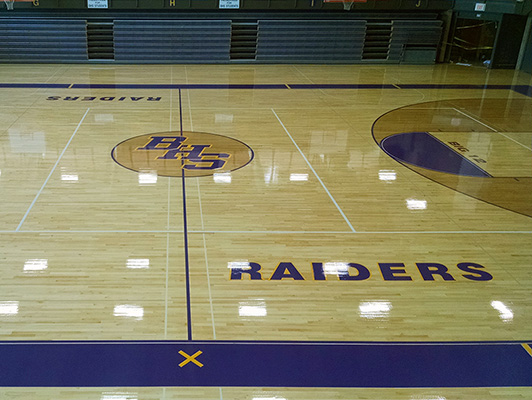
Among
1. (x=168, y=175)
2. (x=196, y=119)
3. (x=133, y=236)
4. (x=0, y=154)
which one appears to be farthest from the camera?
(x=196, y=119)

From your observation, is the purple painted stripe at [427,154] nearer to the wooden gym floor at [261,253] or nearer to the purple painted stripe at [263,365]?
the wooden gym floor at [261,253]

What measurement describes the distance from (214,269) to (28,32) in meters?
12.9

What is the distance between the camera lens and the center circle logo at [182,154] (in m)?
8.07

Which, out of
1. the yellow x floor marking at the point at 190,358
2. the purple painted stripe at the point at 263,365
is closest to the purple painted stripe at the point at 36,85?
the purple painted stripe at the point at 263,365

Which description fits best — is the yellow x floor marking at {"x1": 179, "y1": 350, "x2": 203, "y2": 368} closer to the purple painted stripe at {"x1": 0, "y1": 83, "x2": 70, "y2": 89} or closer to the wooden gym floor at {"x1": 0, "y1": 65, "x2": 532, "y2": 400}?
the wooden gym floor at {"x1": 0, "y1": 65, "x2": 532, "y2": 400}

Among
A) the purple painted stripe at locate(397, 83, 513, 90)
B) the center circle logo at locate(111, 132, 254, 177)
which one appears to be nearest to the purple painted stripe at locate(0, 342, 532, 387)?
the center circle logo at locate(111, 132, 254, 177)

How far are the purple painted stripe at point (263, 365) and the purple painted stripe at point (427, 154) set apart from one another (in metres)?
4.56

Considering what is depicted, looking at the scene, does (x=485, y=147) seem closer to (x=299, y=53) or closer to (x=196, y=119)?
(x=196, y=119)

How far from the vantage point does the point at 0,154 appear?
27.3 feet

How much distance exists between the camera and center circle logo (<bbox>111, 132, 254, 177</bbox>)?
8070mm

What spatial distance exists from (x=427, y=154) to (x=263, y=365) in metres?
6.14

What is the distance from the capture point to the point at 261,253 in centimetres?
579

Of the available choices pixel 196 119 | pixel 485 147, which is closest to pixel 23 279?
pixel 196 119

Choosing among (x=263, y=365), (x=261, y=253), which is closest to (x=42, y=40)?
(x=261, y=253)
